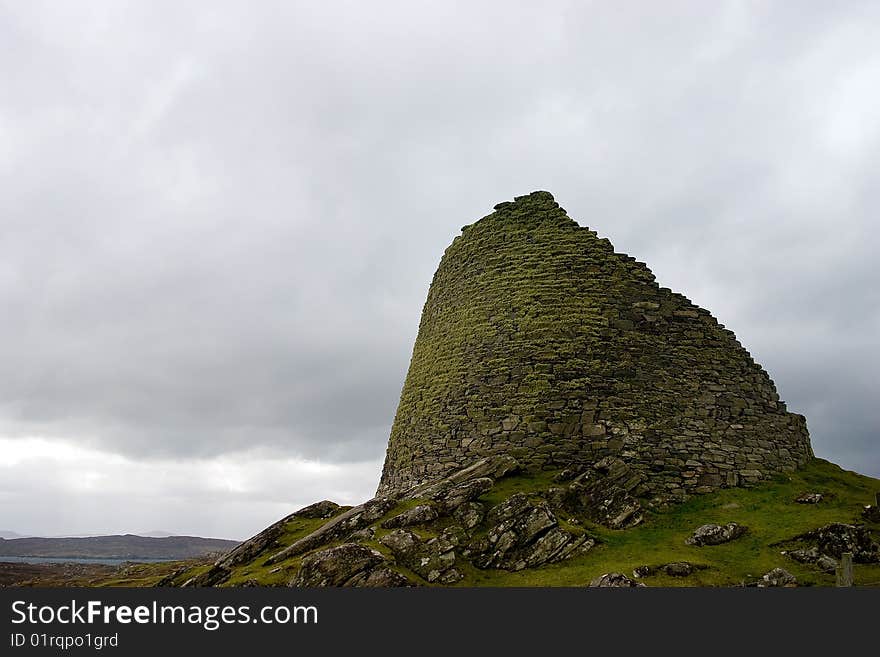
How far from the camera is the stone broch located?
64.1 ft

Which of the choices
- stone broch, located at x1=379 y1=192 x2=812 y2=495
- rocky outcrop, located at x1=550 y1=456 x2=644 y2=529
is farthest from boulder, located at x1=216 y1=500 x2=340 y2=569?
rocky outcrop, located at x1=550 y1=456 x2=644 y2=529

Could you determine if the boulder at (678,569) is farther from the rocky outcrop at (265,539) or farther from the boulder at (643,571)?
the rocky outcrop at (265,539)

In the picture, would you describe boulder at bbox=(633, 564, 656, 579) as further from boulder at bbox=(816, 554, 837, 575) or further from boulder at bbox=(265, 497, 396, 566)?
boulder at bbox=(265, 497, 396, 566)

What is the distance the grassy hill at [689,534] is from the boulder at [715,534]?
0.18 m

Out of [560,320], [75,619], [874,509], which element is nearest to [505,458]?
[560,320]

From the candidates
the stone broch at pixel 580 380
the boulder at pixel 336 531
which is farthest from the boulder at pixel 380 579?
the stone broch at pixel 580 380

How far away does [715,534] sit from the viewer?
52.2 ft

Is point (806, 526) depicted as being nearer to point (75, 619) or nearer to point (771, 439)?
point (771, 439)

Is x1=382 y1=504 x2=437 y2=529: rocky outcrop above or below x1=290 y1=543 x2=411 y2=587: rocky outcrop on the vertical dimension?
above

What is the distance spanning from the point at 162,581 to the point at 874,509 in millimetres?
17787

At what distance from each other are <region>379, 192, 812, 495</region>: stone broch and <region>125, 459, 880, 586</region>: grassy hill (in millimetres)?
964

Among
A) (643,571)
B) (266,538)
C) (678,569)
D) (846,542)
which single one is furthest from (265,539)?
(846,542)

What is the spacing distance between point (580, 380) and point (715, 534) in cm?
585

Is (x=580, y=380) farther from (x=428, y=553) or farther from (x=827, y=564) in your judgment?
(x=827, y=564)
